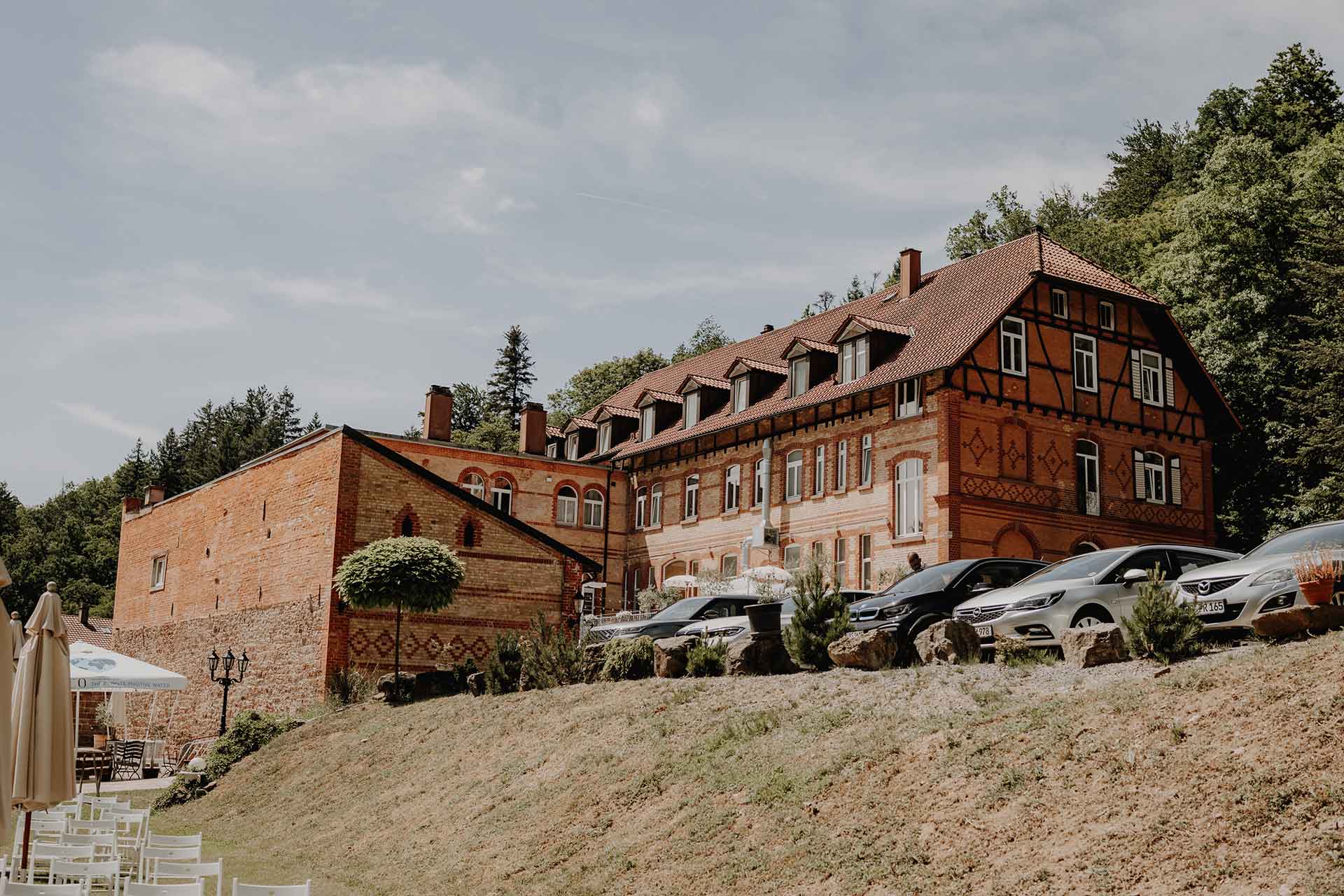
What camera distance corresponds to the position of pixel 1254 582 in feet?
43.1

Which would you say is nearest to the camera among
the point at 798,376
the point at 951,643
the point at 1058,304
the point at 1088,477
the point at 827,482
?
the point at 951,643

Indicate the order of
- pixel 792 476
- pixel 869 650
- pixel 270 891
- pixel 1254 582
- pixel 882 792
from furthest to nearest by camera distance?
pixel 792 476
pixel 869 650
pixel 1254 582
pixel 882 792
pixel 270 891

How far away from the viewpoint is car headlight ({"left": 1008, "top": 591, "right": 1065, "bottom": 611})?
1553 centimetres

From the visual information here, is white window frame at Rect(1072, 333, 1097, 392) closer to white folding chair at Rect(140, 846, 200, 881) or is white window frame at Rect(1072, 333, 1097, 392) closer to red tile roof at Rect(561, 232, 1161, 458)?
red tile roof at Rect(561, 232, 1161, 458)

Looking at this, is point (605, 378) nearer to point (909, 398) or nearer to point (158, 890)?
point (909, 398)

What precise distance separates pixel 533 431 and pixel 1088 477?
64.1 feet

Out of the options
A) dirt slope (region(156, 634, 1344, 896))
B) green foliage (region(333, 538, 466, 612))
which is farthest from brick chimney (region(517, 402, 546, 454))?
dirt slope (region(156, 634, 1344, 896))

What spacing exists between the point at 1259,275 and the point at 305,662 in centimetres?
2854

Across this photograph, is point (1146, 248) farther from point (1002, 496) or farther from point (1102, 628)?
point (1102, 628)

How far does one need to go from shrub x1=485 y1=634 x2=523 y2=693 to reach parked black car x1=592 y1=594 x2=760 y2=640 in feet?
5.28

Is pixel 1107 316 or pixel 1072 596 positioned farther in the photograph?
pixel 1107 316

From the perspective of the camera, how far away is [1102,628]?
44.7 ft

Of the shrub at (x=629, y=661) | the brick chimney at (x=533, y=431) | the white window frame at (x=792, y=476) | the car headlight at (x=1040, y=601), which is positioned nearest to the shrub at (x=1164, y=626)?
the car headlight at (x=1040, y=601)

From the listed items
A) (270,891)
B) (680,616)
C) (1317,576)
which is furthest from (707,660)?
(270,891)
